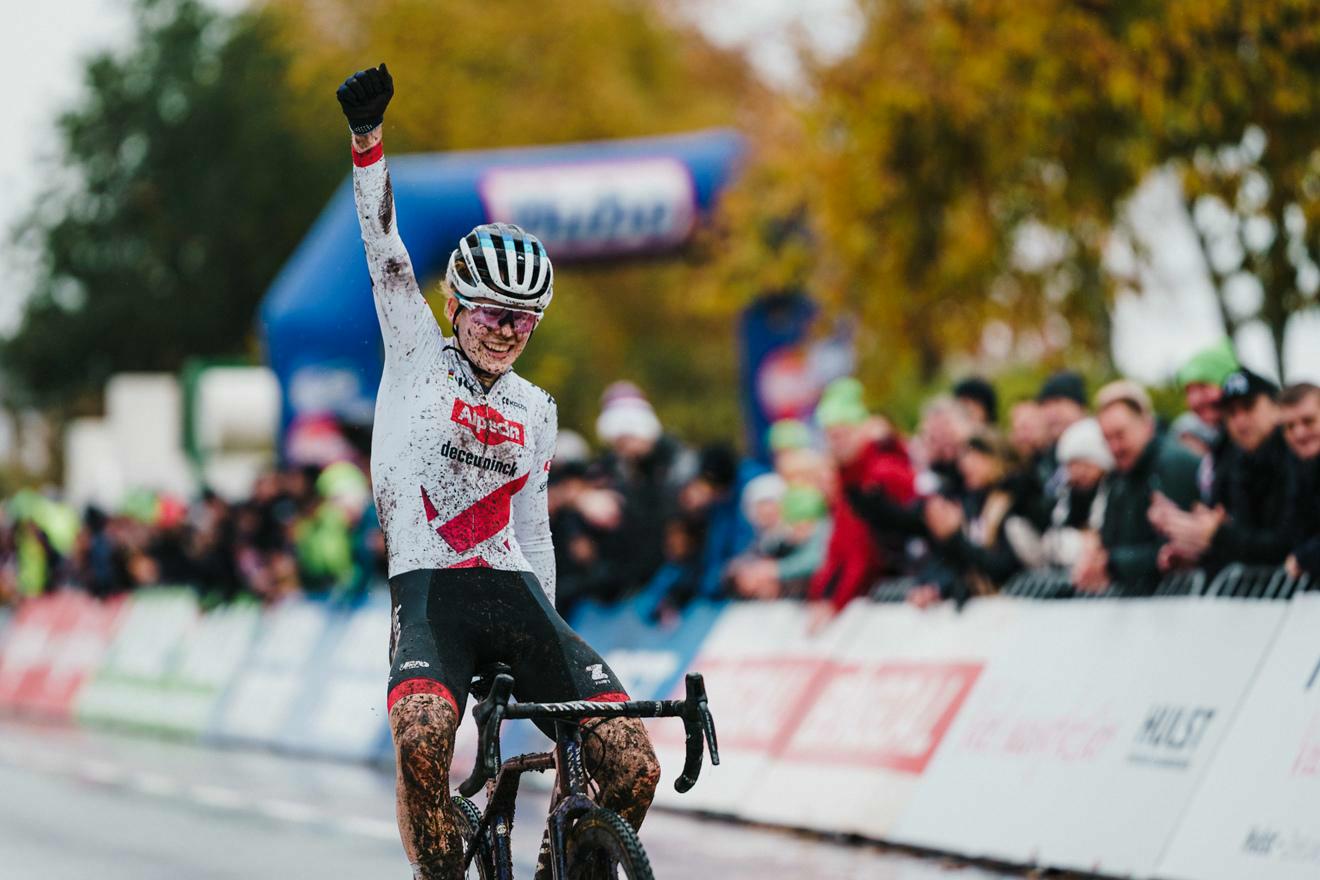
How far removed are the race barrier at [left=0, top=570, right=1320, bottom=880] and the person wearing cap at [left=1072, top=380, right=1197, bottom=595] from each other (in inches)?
6.7

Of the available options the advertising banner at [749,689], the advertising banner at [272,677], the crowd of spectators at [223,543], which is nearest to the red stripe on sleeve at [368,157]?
the advertising banner at [749,689]

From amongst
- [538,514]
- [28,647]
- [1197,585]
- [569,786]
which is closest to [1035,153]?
[1197,585]

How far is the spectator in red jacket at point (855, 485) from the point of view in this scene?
12.6 metres

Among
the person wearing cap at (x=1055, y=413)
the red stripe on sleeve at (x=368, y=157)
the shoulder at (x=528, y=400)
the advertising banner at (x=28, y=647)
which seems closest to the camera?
the red stripe on sleeve at (x=368, y=157)

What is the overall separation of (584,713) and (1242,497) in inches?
179

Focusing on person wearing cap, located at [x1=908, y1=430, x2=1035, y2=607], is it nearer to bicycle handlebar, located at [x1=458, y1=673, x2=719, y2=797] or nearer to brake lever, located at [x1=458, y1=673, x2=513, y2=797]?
bicycle handlebar, located at [x1=458, y1=673, x2=719, y2=797]

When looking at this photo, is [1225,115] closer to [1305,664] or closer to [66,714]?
[1305,664]

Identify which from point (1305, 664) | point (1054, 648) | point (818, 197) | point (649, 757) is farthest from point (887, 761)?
point (818, 197)

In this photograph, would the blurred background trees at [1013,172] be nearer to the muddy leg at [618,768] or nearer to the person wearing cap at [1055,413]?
the person wearing cap at [1055,413]

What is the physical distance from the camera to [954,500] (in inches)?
498

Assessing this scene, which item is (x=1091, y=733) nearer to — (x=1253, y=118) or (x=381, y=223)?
(x=381, y=223)

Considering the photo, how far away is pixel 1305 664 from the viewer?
30.4ft

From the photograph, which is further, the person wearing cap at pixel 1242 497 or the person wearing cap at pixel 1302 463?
the person wearing cap at pixel 1242 497

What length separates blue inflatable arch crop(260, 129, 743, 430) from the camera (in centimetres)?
2566
